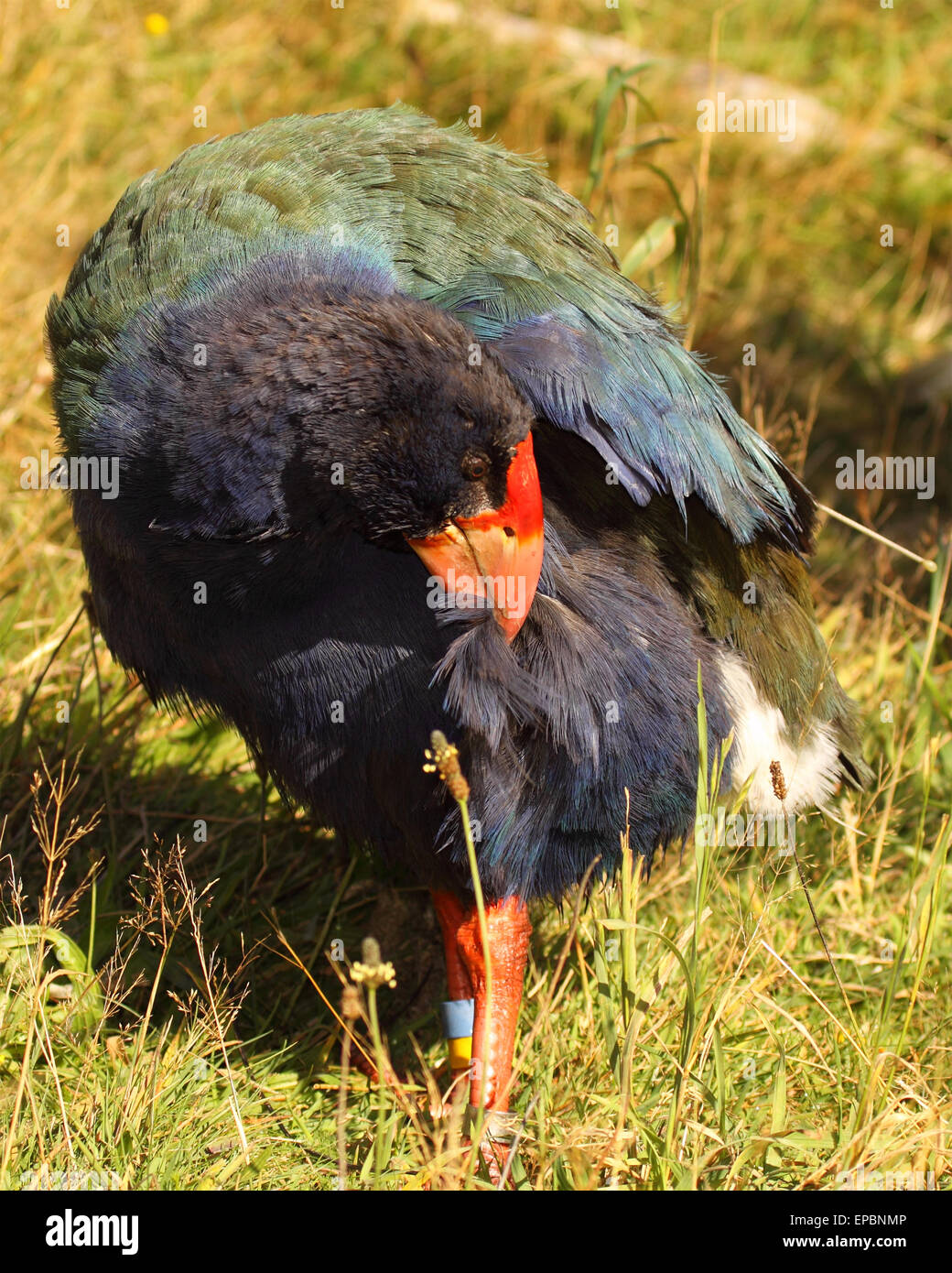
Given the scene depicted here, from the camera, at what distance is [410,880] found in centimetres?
293

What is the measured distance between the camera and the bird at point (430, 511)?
2055 mm

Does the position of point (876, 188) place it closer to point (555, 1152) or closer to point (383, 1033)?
point (383, 1033)

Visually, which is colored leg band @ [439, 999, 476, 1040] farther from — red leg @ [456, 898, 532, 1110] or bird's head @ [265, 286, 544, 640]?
bird's head @ [265, 286, 544, 640]

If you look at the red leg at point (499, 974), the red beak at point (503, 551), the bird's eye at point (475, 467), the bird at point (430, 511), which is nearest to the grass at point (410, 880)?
the red leg at point (499, 974)

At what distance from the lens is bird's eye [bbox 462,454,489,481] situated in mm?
2064

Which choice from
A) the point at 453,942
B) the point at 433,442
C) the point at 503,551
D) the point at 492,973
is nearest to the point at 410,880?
the point at 453,942

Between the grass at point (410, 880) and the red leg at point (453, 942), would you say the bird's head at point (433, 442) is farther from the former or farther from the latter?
the red leg at point (453, 942)

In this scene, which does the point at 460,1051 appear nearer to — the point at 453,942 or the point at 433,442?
the point at 453,942

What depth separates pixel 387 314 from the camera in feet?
6.75

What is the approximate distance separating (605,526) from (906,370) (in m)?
3.19

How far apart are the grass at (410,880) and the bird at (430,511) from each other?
203 mm

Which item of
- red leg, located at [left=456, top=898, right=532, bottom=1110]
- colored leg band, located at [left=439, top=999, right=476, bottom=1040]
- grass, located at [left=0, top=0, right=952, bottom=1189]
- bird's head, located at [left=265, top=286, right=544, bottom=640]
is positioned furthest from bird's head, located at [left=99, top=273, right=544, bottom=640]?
colored leg band, located at [left=439, top=999, right=476, bottom=1040]

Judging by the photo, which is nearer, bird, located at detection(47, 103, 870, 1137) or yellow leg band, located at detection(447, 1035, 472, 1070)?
bird, located at detection(47, 103, 870, 1137)
